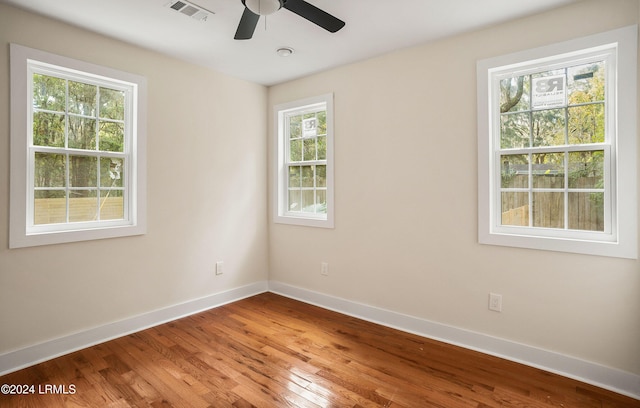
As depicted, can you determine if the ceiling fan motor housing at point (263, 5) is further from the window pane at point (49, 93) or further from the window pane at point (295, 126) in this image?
the window pane at point (295, 126)

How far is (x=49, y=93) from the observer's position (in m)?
2.65

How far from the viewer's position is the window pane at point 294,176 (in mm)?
4133

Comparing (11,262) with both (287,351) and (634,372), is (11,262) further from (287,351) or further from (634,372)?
(634,372)

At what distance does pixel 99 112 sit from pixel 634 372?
4465 millimetres

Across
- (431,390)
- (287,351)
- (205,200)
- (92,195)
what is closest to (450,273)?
(431,390)

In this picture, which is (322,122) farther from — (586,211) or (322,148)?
(586,211)

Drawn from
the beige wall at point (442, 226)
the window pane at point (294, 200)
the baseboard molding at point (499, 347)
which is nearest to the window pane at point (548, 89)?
the beige wall at point (442, 226)

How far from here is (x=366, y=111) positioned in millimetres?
3373

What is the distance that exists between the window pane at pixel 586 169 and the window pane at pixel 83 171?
12.5 ft

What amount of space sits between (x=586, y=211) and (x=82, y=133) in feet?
13.1

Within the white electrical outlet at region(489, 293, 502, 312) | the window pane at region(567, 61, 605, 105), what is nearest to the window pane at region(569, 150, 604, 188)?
the window pane at region(567, 61, 605, 105)

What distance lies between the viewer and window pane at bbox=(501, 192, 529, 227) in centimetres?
262

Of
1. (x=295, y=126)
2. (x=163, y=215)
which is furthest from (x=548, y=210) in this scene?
(x=163, y=215)

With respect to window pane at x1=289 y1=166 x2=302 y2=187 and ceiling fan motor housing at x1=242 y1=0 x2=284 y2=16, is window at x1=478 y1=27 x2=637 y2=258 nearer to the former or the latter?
ceiling fan motor housing at x1=242 y1=0 x2=284 y2=16
